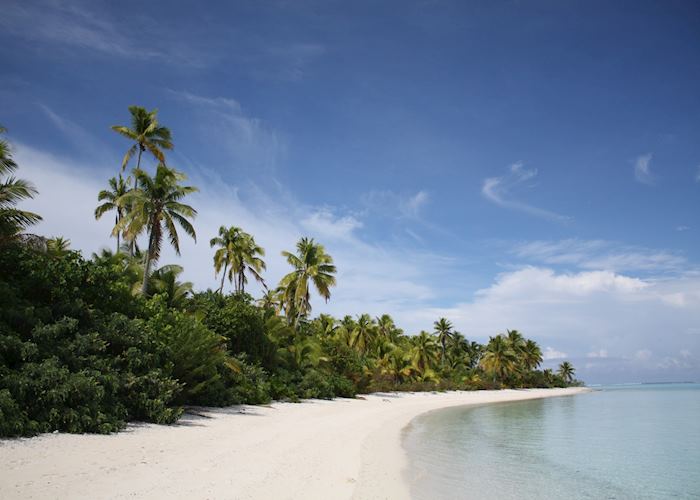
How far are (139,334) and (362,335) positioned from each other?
40.6m

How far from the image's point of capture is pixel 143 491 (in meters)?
6.05

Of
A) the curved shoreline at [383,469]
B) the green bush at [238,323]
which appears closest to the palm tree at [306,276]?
the green bush at [238,323]

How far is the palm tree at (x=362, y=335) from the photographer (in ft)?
168

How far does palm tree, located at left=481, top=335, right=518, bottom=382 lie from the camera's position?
220 feet

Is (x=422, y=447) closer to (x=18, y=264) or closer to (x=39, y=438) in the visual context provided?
(x=39, y=438)

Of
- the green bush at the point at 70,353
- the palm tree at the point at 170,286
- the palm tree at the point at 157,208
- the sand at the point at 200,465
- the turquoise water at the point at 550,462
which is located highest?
the palm tree at the point at 157,208

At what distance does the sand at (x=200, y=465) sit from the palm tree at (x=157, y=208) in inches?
498

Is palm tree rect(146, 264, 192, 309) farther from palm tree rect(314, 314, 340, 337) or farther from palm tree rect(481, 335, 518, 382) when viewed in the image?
palm tree rect(481, 335, 518, 382)

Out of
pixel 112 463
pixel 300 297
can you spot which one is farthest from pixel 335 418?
pixel 300 297

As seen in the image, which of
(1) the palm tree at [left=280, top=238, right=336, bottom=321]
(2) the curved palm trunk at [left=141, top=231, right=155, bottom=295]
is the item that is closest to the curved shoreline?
(2) the curved palm trunk at [left=141, top=231, right=155, bottom=295]

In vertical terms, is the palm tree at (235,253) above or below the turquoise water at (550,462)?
above

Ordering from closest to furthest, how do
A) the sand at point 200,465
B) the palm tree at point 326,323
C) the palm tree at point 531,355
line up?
1. the sand at point 200,465
2. the palm tree at point 326,323
3. the palm tree at point 531,355

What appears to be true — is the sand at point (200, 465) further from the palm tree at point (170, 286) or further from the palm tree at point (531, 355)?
the palm tree at point (531, 355)

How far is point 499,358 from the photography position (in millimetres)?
67125
